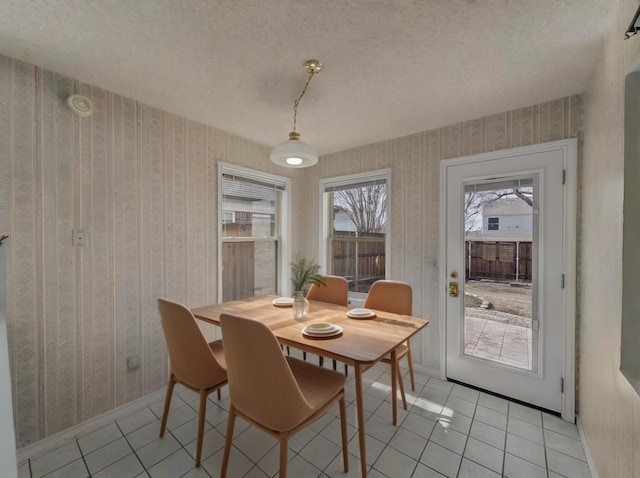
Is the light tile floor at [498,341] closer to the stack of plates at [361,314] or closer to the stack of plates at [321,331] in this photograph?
the stack of plates at [361,314]

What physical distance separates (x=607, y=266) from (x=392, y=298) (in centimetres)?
133

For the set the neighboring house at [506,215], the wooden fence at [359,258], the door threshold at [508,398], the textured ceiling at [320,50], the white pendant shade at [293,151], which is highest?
the textured ceiling at [320,50]

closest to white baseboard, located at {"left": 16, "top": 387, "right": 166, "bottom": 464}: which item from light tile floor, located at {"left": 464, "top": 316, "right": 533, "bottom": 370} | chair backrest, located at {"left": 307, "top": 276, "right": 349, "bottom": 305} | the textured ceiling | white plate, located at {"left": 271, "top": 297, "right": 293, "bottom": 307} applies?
white plate, located at {"left": 271, "top": 297, "right": 293, "bottom": 307}

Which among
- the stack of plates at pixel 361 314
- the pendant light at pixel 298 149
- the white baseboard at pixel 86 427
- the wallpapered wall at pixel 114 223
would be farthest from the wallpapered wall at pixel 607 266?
the white baseboard at pixel 86 427

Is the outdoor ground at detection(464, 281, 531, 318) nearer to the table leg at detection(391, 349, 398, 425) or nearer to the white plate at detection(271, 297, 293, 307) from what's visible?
the table leg at detection(391, 349, 398, 425)

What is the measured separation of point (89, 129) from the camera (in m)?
1.96

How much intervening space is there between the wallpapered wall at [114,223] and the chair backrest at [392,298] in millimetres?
495

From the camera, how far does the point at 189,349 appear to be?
1.60 m

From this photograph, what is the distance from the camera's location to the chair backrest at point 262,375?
121 cm

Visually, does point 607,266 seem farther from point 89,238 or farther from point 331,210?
point 89,238

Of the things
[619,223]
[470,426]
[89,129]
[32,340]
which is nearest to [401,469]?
[470,426]

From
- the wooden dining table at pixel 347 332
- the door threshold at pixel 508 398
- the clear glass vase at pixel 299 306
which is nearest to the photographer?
the wooden dining table at pixel 347 332

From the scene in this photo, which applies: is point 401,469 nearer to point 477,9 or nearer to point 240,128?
point 477,9

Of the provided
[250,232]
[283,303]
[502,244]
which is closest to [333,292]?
[283,303]
